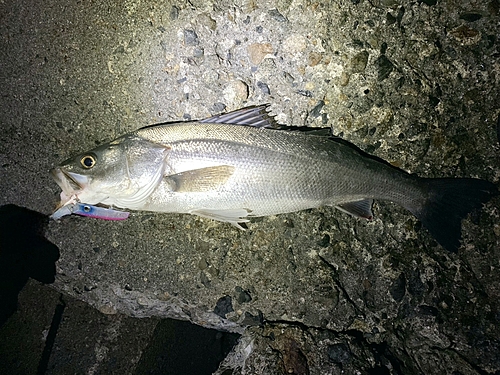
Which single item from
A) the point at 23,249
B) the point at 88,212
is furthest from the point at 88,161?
the point at 23,249

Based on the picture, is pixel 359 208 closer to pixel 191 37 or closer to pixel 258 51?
pixel 258 51

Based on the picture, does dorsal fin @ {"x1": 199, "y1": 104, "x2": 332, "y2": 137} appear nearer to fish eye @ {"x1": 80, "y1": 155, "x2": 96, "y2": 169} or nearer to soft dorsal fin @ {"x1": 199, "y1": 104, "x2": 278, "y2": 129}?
soft dorsal fin @ {"x1": 199, "y1": 104, "x2": 278, "y2": 129}

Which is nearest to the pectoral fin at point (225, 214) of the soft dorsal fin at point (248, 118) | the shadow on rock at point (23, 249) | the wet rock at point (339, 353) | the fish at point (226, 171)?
the fish at point (226, 171)

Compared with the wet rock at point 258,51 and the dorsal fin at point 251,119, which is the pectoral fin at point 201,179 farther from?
the wet rock at point 258,51

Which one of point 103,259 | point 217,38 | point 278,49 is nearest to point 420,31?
point 278,49

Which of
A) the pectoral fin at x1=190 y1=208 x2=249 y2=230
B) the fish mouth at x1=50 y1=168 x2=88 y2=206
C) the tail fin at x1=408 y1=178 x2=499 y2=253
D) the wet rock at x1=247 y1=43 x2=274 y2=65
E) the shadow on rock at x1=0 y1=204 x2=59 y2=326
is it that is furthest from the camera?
the shadow on rock at x1=0 y1=204 x2=59 y2=326

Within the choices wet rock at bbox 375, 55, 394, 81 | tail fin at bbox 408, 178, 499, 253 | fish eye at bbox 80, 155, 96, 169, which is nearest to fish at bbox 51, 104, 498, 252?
fish eye at bbox 80, 155, 96, 169

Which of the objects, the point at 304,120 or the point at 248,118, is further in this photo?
the point at 304,120
